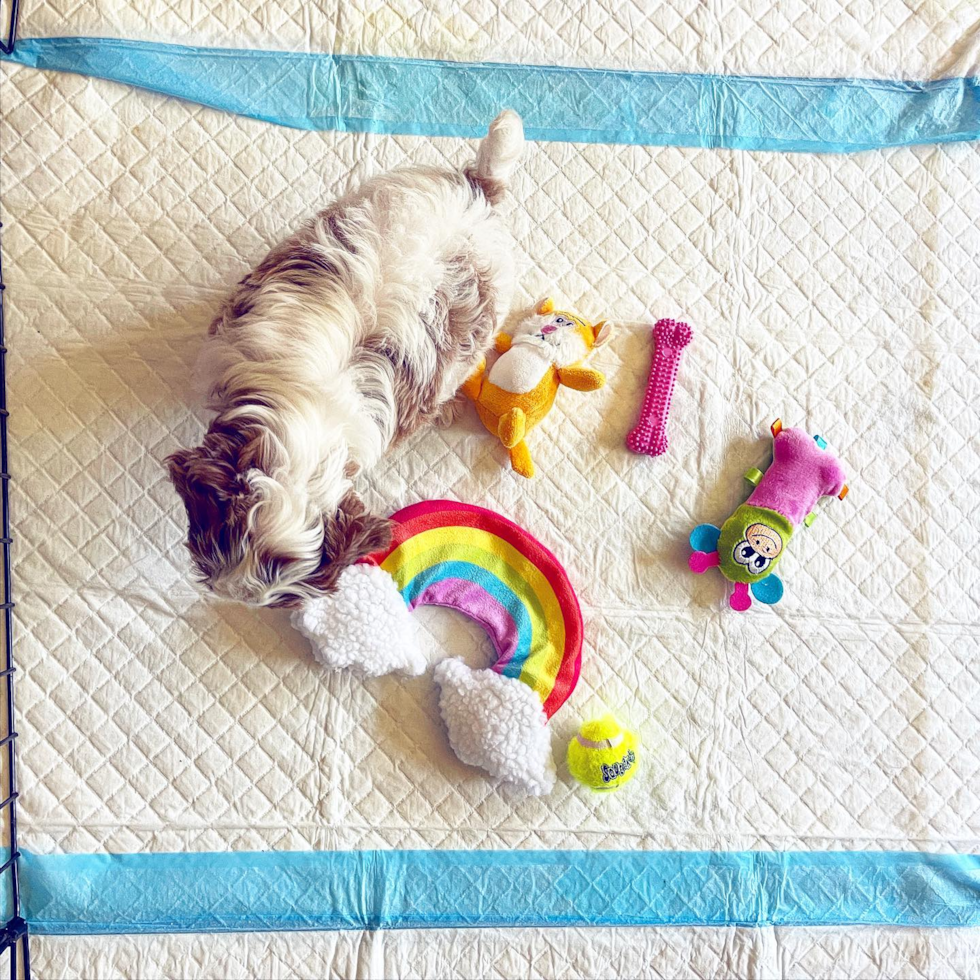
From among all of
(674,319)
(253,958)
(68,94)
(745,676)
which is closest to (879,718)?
(745,676)

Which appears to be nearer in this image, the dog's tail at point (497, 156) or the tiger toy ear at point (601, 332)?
the dog's tail at point (497, 156)

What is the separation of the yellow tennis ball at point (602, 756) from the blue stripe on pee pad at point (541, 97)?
1027mm

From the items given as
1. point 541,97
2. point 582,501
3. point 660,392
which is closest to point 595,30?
point 541,97

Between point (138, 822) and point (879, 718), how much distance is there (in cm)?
127

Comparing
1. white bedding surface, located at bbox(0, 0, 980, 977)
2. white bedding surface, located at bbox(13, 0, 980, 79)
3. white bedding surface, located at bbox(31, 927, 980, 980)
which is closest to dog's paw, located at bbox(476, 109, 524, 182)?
white bedding surface, located at bbox(0, 0, 980, 977)

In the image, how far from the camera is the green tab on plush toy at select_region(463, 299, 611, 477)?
1.40 metres

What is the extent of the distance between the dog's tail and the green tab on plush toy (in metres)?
0.23

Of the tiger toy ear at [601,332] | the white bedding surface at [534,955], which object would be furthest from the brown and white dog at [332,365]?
the white bedding surface at [534,955]

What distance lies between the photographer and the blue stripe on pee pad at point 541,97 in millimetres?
1489

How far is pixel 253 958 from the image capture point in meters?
1.42

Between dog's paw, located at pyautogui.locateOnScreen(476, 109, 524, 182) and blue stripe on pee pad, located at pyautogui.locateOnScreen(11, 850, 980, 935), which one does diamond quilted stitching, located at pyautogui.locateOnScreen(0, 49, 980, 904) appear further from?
dog's paw, located at pyautogui.locateOnScreen(476, 109, 524, 182)

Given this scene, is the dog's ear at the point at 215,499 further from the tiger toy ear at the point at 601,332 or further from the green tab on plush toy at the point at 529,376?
the tiger toy ear at the point at 601,332

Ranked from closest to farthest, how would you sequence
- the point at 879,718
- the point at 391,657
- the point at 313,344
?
the point at 313,344
the point at 391,657
the point at 879,718

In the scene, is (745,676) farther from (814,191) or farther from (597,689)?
(814,191)
